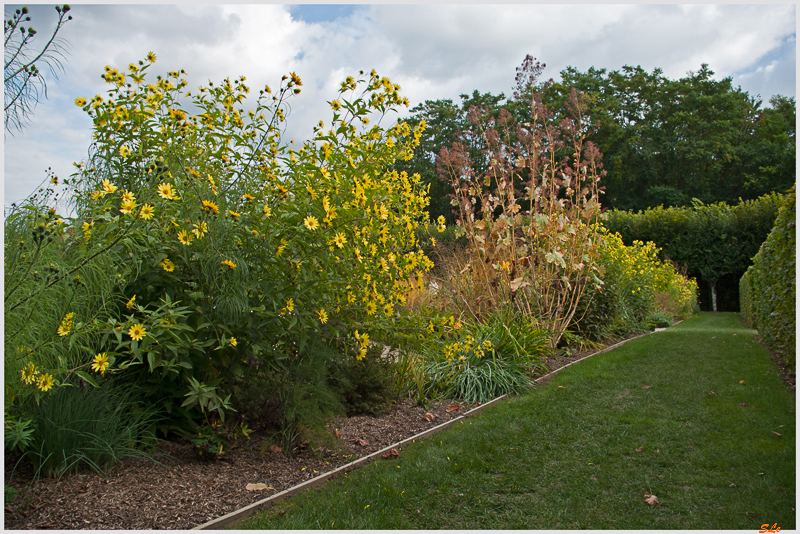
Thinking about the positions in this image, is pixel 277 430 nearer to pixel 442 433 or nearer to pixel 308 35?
pixel 442 433

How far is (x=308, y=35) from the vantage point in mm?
3449

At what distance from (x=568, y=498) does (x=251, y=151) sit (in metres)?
2.74

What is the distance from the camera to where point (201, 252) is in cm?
251

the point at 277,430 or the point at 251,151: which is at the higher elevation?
the point at 251,151

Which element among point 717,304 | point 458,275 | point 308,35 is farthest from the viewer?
point 717,304

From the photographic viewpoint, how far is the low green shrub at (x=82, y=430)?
2332 millimetres

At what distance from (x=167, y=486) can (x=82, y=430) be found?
53 cm

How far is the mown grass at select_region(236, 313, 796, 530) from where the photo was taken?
2.32 meters

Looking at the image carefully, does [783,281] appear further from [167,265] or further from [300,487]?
[167,265]

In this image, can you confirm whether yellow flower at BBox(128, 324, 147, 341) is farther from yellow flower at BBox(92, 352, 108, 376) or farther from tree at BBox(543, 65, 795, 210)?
tree at BBox(543, 65, 795, 210)

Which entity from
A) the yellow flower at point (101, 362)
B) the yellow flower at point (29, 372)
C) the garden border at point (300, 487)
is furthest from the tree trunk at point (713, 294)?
the yellow flower at point (29, 372)

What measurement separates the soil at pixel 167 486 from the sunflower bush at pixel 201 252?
1.05 feet

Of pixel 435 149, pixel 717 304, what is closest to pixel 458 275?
pixel 717 304

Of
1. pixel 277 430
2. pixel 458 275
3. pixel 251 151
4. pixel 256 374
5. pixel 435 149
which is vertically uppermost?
pixel 435 149
